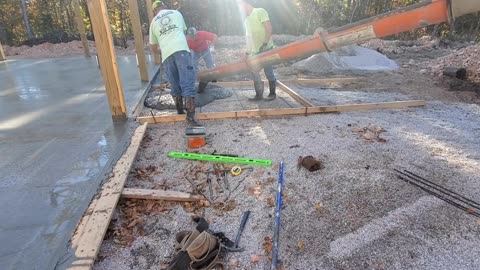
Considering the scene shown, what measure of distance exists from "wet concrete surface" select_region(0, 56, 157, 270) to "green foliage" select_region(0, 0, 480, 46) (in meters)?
10.3

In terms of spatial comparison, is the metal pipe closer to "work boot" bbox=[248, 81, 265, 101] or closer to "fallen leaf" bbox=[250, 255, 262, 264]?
"work boot" bbox=[248, 81, 265, 101]

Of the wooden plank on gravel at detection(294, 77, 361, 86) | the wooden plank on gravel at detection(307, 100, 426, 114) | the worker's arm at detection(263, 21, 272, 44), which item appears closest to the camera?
the wooden plank on gravel at detection(307, 100, 426, 114)

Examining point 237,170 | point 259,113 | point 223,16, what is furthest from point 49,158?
point 223,16

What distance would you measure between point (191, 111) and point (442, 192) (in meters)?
2.80

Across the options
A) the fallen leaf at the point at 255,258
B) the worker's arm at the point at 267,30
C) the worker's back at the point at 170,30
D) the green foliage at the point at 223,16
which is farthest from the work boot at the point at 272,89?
the green foliage at the point at 223,16

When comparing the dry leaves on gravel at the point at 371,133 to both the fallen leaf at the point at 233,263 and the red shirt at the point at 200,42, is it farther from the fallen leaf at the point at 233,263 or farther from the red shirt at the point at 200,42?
the red shirt at the point at 200,42

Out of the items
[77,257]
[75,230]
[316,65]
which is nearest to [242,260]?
[77,257]

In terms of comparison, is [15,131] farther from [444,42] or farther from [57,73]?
[444,42]

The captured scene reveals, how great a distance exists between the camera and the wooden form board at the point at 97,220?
1.73 m

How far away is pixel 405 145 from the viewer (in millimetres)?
3199

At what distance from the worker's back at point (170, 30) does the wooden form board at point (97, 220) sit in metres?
1.58

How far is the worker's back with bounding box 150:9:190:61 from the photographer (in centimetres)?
365

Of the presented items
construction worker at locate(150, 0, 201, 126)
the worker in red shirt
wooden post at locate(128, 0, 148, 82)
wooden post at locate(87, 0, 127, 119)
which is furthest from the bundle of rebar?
wooden post at locate(128, 0, 148, 82)

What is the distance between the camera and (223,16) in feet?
48.7
